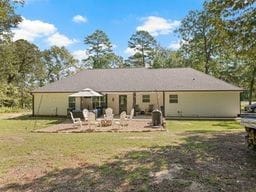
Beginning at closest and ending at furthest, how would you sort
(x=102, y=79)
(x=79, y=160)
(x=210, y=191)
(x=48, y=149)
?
(x=210, y=191) < (x=79, y=160) < (x=48, y=149) < (x=102, y=79)

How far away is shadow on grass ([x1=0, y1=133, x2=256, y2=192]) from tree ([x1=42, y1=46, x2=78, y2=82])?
49.7m

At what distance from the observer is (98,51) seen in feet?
201

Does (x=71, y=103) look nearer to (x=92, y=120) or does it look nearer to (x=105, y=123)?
(x=105, y=123)

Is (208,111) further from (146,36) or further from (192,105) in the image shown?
(146,36)

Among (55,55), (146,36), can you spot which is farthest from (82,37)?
(146,36)

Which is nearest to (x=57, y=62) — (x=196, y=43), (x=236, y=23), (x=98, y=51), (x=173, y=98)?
(x=98, y=51)

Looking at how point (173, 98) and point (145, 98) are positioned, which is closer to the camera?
point (173, 98)

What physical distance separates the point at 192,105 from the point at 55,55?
36.4 metres

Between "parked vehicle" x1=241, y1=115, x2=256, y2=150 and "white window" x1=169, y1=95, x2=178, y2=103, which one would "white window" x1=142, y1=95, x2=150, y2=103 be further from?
"parked vehicle" x1=241, y1=115, x2=256, y2=150

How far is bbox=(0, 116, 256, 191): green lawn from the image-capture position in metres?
6.70

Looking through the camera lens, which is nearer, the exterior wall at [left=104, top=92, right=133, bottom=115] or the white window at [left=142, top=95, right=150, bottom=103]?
the white window at [left=142, top=95, right=150, bottom=103]

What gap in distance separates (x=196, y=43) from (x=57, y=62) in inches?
1045

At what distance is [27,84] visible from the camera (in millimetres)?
51156

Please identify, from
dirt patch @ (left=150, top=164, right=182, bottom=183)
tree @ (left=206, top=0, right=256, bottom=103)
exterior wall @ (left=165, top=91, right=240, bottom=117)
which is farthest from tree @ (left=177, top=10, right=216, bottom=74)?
dirt patch @ (left=150, top=164, right=182, bottom=183)
